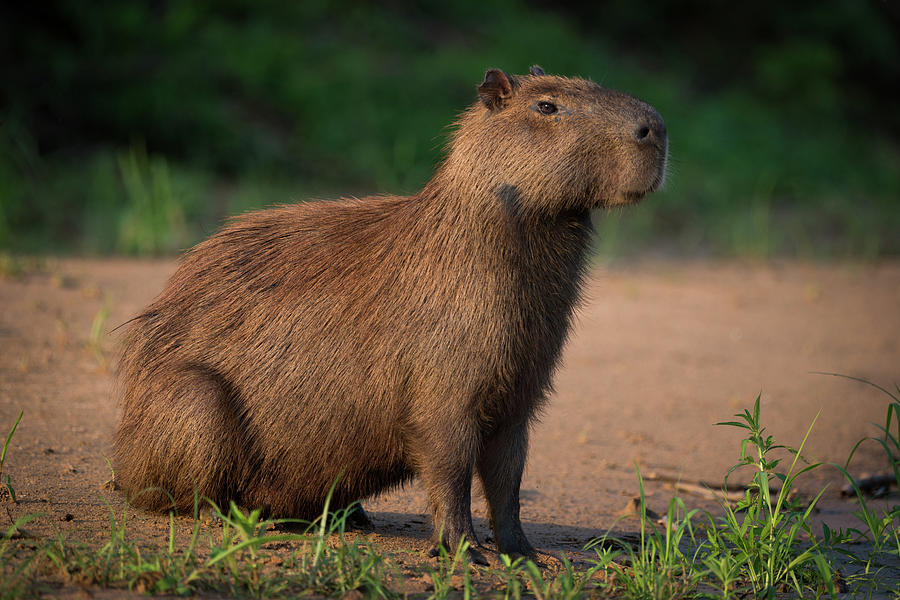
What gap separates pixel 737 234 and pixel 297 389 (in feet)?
25.7

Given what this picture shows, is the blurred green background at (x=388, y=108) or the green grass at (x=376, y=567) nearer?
the green grass at (x=376, y=567)

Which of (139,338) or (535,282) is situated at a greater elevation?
(535,282)

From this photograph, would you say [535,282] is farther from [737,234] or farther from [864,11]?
[864,11]

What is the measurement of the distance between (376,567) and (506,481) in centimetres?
69

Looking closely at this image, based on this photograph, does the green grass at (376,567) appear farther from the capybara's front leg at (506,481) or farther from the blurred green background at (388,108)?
the blurred green background at (388,108)

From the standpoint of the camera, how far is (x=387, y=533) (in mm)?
3662

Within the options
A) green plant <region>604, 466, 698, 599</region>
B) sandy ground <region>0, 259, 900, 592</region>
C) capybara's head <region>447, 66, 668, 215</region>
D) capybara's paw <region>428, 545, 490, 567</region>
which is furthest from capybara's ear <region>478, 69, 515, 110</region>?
capybara's paw <region>428, 545, 490, 567</region>

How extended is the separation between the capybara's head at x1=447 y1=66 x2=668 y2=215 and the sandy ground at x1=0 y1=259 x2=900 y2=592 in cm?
42

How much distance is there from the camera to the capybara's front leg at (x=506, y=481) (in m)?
3.43

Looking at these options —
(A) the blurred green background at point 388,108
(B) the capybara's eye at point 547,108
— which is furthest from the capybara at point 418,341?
(A) the blurred green background at point 388,108

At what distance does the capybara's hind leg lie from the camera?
3.27 m

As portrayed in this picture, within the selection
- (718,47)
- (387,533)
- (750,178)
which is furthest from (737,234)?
(718,47)

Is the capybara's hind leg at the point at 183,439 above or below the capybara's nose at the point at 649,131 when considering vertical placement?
below

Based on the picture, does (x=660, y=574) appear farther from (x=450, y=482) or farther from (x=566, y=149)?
(x=566, y=149)
